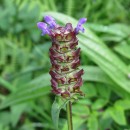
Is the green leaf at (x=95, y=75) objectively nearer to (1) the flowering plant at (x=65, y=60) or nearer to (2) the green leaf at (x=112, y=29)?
(2) the green leaf at (x=112, y=29)

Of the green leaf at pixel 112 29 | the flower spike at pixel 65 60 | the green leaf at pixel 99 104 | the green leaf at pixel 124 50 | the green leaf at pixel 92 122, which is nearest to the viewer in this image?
the flower spike at pixel 65 60

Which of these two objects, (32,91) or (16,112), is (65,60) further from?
(16,112)

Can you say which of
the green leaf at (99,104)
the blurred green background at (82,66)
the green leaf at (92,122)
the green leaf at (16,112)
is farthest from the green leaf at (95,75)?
the green leaf at (16,112)

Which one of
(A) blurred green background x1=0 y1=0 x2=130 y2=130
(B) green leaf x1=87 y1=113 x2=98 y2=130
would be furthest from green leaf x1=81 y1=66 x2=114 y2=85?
(B) green leaf x1=87 y1=113 x2=98 y2=130

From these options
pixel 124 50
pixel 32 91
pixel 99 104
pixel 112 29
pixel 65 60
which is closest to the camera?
pixel 65 60

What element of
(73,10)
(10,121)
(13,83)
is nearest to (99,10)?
(73,10)

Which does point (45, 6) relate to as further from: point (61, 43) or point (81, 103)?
point (61, 43)

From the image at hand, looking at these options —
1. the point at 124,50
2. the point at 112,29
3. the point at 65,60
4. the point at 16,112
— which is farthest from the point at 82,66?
the point at 65,60

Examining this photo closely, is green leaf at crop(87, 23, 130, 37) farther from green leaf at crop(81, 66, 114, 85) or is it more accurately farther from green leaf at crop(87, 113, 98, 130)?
green leaf at crop(87, 113, 98, 130)
